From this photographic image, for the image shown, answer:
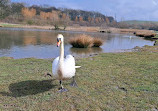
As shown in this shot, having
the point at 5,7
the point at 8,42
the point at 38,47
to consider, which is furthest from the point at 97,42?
the point at 5,7

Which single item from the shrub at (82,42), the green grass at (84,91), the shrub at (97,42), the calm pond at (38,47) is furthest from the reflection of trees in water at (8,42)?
the green grass at (84,91)

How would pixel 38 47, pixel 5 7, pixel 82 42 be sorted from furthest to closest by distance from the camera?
pixel 5 7
pixel 82 42
pixel 38 47

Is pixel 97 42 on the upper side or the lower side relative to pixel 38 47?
upper

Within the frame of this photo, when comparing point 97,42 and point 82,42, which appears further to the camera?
point 97,42

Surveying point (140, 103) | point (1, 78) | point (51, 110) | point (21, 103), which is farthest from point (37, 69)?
point (140, 103)

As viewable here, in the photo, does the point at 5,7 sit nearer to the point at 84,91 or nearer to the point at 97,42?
the point at 97,42

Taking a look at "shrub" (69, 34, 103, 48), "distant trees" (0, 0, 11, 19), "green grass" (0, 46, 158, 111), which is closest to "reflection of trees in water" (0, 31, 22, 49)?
"shrub" (69, 34, 103, 48)

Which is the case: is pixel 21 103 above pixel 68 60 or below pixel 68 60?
below

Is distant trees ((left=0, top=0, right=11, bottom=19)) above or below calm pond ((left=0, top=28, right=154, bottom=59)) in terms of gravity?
above

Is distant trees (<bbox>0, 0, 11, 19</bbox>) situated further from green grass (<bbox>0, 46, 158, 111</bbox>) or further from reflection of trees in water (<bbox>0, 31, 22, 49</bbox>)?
green grass (<bbox>0, 46, 158, 111</bbox>)

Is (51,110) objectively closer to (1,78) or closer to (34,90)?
(34,90)

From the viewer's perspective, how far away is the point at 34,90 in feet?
16.8

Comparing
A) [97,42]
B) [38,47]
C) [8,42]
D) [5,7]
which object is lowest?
[38,47]

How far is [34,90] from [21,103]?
0.88 meters
